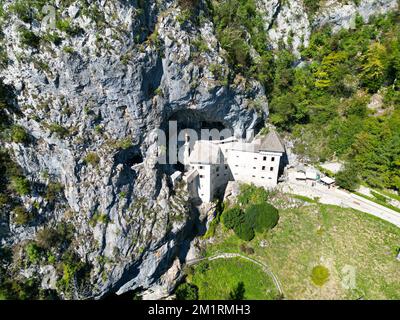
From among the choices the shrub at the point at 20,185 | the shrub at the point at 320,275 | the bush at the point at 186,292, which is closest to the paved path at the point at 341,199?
the shrub at the point at 320,275

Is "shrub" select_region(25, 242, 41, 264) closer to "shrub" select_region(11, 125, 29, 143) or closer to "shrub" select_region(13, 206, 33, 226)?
"shrub" select_region(13, 206, 33, 226)

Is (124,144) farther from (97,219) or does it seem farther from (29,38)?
(29,38)

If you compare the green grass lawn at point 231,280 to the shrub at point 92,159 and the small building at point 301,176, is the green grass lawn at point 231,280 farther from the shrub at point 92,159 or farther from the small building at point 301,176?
the shrub at point 92,159

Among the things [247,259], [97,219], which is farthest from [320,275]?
[97,219]

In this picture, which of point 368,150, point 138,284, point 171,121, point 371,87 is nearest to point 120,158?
point 171,121

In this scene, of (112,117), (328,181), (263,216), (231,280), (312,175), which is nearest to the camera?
(112,117)
